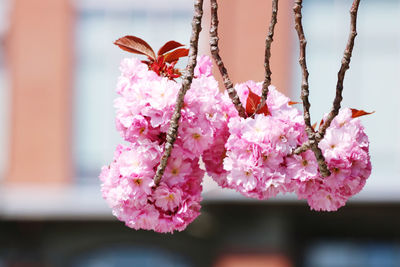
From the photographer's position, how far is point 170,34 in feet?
36.5

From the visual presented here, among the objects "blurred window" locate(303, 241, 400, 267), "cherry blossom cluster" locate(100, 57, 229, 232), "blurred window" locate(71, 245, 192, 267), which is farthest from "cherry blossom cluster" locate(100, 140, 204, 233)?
"blurred window" locate(303, 241, 400, 267)

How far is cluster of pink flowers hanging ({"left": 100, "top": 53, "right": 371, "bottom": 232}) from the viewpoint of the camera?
2.29 metres

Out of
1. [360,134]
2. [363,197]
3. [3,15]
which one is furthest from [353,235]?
[360,134]

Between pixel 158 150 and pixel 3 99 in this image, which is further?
pixel 3 99

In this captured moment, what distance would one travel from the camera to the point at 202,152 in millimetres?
2359

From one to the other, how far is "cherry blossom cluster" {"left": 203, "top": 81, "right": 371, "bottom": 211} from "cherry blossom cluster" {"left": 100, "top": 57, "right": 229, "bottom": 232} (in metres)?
0.10

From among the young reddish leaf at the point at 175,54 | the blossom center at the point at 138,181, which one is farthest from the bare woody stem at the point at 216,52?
the blossom center at the point at 138,181

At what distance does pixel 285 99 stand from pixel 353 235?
895cm

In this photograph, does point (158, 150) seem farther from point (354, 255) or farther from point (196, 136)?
point (354, 255)

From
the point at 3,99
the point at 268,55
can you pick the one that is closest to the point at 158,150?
the point at 268,55

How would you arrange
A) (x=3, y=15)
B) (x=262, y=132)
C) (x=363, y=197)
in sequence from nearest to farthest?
(x=262, y=132) → (x=363, y=197) → (x=3, y=15)

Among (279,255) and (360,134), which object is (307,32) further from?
(360,134)

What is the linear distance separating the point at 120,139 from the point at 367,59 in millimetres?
3512

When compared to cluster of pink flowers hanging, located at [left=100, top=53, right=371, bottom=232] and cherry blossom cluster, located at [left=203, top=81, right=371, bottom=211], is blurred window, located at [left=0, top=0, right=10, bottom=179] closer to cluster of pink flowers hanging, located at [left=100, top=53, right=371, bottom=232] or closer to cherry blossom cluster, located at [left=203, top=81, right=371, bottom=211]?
cluster of pink flowers hanging, located at [left=100, top=53, right=371, bottom=232]
